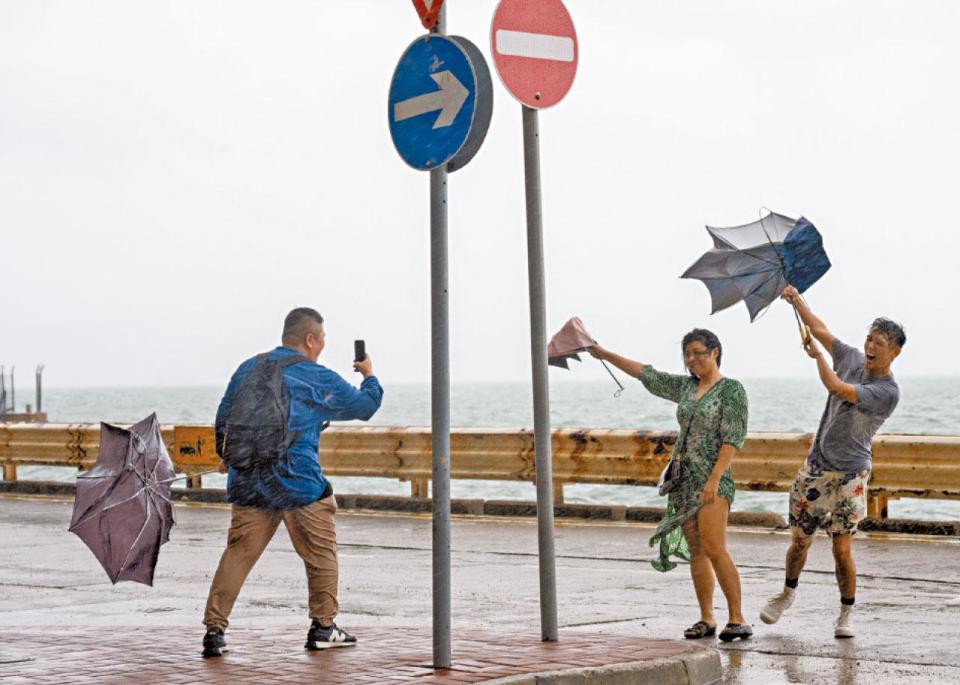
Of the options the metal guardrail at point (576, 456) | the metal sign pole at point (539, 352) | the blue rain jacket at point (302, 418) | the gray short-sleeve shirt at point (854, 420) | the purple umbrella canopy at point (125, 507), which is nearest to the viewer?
the metal sign pole at point (539, 352)

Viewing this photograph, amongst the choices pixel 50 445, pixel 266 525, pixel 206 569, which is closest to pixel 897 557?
pixel 206 569

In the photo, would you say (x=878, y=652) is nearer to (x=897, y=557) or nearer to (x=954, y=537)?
(x=897, y=557)

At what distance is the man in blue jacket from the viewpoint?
881 centimetres

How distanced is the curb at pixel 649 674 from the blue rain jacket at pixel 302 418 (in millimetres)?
1635

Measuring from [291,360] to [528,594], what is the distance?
4.00 m

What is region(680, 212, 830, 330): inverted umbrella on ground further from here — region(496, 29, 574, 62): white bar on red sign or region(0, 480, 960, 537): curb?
region(0, 480, 960, 537): curb

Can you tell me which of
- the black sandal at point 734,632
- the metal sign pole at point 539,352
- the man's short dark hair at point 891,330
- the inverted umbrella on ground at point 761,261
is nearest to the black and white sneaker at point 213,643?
the metal sign pole at point 539,352

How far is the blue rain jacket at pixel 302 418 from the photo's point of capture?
879 cm

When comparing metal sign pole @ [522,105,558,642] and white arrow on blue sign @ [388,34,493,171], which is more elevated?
white arrow on blue sign @ [388,34,493,171]

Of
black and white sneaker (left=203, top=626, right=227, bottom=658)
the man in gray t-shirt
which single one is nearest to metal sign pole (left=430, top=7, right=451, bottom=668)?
black and white sneaker (left=203, top=626, right=227, bottom=658)

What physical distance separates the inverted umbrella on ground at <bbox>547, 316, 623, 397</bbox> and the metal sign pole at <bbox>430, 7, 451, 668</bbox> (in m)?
1.80

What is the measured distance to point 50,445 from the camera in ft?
80.4

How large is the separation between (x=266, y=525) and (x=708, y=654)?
2.24 meters

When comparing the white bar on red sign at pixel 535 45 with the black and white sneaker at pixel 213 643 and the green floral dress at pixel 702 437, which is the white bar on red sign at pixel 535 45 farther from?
the black and white sneaker at pixel 213 643
